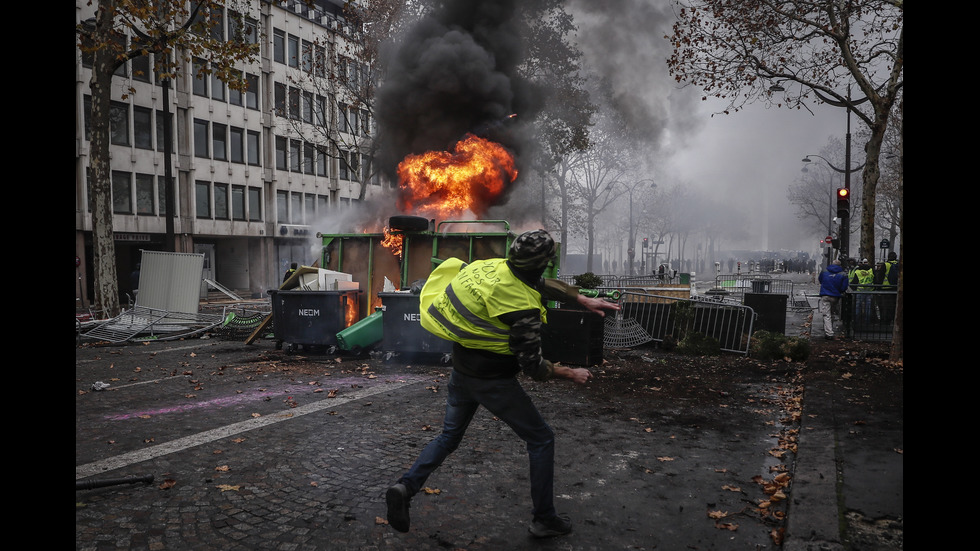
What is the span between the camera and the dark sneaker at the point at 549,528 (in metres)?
3.49

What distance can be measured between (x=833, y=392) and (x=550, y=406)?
10.6 feet

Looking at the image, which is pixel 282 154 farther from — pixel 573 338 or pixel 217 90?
pixel 573 338

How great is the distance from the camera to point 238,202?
3406 centimetres

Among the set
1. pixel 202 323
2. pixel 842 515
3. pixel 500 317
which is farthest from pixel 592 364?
pixel 202 323

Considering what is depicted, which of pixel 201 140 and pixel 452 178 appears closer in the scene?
pixel 452 178

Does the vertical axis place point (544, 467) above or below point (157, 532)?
above

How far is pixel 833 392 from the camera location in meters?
7.16

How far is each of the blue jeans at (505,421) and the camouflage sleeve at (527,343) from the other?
16 centimetres

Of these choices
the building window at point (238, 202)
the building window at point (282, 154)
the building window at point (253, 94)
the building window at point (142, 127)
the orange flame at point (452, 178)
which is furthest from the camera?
the building window at point (282, 154)

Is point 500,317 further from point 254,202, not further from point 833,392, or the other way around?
point 254,202

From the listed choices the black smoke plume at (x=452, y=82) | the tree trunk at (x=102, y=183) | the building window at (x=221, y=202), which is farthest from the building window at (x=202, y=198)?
the black smoke plume at (x=452, y=82)

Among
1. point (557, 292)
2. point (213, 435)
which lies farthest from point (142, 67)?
point (557, 292)

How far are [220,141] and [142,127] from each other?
13.9ft

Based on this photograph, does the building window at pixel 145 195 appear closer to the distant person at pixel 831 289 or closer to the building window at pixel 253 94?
the building window at pixel 253 94
